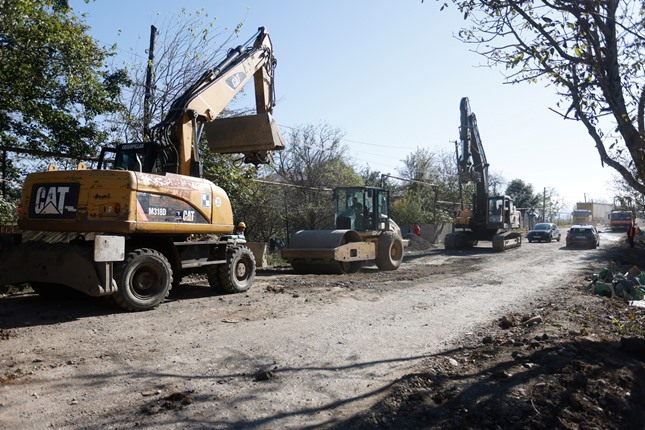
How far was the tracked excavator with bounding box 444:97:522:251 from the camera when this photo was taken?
86.7 feet

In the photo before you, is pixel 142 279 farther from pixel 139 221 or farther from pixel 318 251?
pixel 318 251

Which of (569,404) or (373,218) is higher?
(373,218)

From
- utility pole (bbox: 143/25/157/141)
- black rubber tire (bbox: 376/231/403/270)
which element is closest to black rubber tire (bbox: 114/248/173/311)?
utility pole (bbox: 143/25/157/141)

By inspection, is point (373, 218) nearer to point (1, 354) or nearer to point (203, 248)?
point (203, 248)

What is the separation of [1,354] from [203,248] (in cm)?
449

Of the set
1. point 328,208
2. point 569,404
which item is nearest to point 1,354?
point 569,404

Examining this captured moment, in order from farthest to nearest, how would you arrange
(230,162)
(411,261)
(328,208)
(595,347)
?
(328,208), (411,261), (230,162), (595,347)

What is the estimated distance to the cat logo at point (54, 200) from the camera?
8367mm

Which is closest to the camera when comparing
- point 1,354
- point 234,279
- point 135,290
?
point 1,354

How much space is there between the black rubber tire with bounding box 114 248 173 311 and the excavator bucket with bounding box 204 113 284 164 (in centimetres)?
350

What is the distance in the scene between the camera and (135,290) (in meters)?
8.63

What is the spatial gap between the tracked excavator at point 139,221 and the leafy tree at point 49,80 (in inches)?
105

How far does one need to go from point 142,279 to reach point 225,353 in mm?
3113

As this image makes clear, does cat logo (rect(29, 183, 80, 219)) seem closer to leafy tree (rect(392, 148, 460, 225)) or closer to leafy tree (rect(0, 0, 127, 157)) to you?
leafy tree (rect(0, 0, 127, 157))
